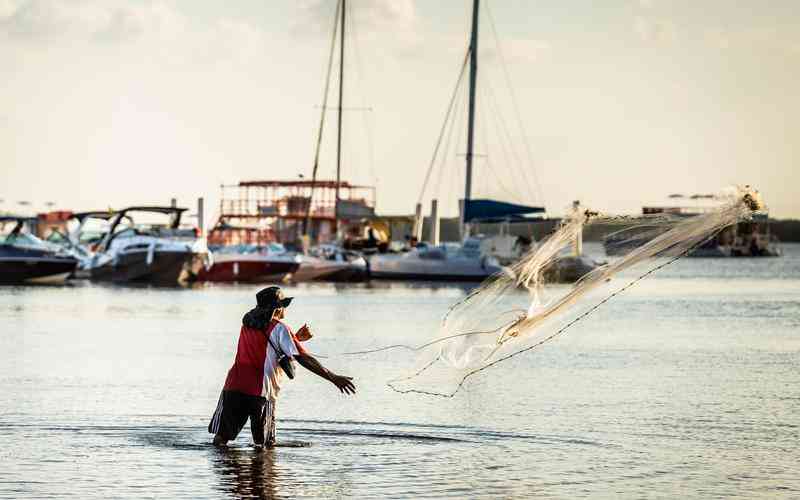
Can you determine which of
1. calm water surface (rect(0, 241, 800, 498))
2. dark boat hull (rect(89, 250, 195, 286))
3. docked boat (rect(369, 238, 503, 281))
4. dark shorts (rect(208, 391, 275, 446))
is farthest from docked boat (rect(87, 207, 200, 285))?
dark shorts (rect(208, 391, 275, 446))

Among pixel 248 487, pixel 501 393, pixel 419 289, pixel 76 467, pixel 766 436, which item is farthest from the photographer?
pixel 419 289

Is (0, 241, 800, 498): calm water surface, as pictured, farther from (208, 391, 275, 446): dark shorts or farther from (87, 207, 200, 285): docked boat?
(87, 207, 200, 285): docked boat

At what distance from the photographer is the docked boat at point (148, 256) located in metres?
82.4

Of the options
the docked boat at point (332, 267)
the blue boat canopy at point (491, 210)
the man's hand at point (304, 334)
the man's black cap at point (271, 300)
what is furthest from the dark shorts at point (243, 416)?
the docked boat at point (332, 267)

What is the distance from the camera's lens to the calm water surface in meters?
15.5

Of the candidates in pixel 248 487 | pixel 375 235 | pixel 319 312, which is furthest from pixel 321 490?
pixel 375 235

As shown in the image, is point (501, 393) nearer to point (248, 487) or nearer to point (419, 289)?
point (248, 487)

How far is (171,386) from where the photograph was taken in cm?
2578

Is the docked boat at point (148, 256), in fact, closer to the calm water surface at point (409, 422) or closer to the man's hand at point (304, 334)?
the calm water surface at point (409, 422)

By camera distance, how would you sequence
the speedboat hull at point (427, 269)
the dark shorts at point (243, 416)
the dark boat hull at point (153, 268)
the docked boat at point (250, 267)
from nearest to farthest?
the dark shorts at point (243, 416)
the dark boat hull at point (153, 268)
the docked boat at point (250, 267)
the speedboat hull at point (427, 269)

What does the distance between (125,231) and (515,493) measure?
71.2 m

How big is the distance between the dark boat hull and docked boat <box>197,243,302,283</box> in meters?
3.51

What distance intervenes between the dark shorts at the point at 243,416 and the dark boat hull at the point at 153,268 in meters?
66.0

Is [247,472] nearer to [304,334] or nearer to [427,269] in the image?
[304,334]
